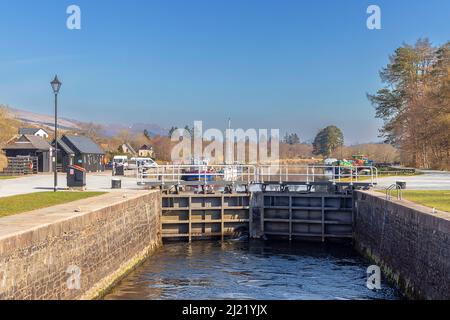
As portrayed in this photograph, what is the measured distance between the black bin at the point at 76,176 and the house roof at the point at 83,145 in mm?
20473

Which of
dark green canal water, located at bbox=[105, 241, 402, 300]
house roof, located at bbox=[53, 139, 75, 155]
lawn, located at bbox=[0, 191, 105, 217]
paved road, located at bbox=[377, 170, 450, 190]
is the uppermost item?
house roof, located at bbox=[53, 139, 75, 155]

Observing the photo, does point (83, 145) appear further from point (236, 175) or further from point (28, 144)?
point (236, 175)

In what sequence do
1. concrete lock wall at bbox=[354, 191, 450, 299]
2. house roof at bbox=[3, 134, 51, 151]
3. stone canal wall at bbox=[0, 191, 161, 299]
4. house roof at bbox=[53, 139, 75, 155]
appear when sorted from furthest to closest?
house roof at bbox=[53, 139, 75, 155] < house roof at bbox=[3, 134, 51, 151] < concrete lock wall at bbox=[354, 191, 450, 299] < stone canal wall at bbox=[0, 191, 161, 299]

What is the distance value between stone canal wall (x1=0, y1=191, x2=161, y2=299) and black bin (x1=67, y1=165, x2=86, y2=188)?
5.84 meters

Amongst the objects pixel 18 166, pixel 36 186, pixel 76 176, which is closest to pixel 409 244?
pixel 76 176

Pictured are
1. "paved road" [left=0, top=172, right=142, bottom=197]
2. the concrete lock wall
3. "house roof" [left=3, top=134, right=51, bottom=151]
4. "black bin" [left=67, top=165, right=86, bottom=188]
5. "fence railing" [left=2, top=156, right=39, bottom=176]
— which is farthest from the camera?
"house roof" [left=3, top=134, right=51, bottom=151]

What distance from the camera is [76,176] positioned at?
2688 centimetres

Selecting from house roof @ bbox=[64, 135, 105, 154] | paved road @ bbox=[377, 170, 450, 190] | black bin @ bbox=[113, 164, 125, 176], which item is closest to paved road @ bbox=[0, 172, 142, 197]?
black bin @ bbox=[113, 164, 125, 176]

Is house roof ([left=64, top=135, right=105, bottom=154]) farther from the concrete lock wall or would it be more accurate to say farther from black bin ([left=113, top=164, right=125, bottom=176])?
the concrete lock wall

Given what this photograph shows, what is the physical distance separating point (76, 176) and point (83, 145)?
76.9 feet

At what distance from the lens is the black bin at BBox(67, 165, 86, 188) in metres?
26.8

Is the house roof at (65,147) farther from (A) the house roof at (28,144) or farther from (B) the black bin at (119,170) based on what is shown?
(B) the black bin at (119,170)

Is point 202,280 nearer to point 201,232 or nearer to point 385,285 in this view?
point 385,285

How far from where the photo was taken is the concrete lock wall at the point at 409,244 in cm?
1272
